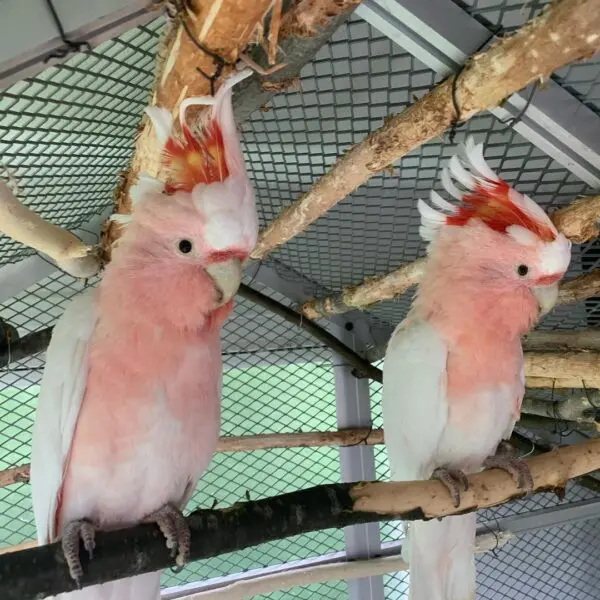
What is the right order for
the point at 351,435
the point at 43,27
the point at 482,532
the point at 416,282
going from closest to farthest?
the point at 43,27 → the point at 416,282 → the point at 351,435 → the point at 482,532

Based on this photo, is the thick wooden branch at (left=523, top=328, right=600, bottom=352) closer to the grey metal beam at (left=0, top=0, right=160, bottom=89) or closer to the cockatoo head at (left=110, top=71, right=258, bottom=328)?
the cockatoo head at (left=110, top=71, right=258, bottom=328)

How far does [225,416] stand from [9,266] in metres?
1.11

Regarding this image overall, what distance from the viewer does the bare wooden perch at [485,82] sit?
745 millimetres

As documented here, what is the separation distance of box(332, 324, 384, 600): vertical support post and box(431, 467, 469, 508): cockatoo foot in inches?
36.8

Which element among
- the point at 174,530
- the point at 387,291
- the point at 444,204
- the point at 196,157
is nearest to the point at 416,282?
the point at 387,291

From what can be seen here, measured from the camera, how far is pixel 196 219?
100cm

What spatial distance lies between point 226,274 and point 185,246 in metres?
0.09

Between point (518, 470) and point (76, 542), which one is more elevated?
point (518, 470)

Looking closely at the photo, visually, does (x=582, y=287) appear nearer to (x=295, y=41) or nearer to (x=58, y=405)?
(x=295, y=41)

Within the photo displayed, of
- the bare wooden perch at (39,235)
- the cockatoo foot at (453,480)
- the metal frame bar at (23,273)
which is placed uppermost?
the metal frame bar at (23,273)

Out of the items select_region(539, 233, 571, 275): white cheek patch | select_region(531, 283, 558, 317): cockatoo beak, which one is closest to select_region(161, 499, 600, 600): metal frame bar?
select_region(531, 283, 558, 317): cockatoo beak

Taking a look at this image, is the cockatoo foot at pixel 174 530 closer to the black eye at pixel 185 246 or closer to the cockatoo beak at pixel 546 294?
the black eye at pixel 185 246

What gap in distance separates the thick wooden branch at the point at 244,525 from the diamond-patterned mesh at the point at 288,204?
711mm

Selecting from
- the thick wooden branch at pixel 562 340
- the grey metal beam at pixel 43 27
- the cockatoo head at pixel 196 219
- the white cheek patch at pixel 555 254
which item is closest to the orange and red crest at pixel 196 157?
the cockatoo head at pixel 196 219
